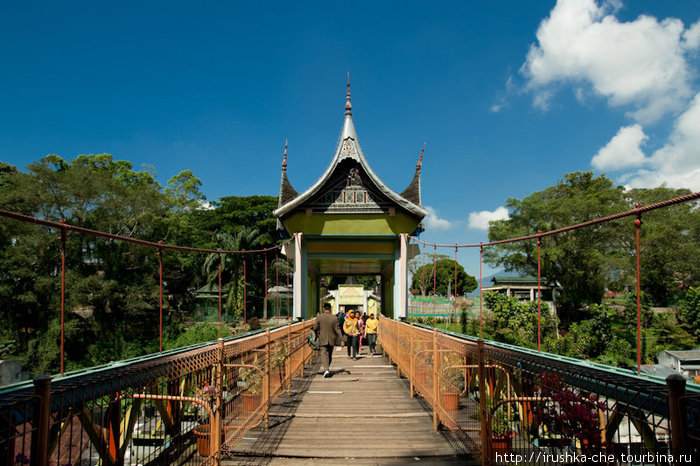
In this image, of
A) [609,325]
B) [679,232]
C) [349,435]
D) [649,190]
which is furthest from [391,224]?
[649,190]

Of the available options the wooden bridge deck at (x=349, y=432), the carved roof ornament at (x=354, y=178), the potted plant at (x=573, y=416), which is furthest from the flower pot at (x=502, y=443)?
the carved roof ornament at (x=354, y=178)

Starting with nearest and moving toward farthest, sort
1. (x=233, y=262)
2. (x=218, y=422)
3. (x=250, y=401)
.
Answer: (x=218, y=422) < (x=250, y=401) < (x=233, y=262)

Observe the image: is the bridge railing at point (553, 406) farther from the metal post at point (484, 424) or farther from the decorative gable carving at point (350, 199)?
the decorative gable carving at point (350, 199)

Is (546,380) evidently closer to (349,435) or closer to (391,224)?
(349,435)

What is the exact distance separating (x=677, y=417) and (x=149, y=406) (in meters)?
4.35

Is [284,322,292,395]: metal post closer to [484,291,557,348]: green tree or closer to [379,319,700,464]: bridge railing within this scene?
[379,319,700,464]: bridge railing

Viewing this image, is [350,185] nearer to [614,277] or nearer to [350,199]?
[350,199]

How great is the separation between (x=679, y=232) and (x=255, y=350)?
37185mm

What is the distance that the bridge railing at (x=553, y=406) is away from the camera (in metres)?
2.21

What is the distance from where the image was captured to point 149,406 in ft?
14.3

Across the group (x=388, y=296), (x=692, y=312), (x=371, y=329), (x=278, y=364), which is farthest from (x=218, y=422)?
(x=692, y=312)

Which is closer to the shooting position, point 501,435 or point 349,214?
point 501,435

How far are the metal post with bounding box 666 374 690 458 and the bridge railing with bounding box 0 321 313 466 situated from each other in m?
3.00

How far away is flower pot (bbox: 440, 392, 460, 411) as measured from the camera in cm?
506
